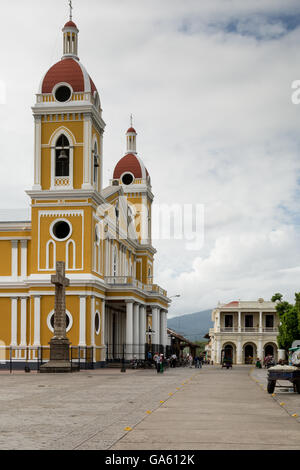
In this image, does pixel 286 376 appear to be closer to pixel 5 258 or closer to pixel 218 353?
pixel 5 258

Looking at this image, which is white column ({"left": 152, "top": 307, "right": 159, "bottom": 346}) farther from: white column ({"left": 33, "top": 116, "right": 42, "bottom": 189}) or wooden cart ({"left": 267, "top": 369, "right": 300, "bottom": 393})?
wooden cart ({"left": 267, "top": 369, "right": 300, "bottom": 393})

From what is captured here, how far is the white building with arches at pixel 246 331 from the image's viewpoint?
113 metres

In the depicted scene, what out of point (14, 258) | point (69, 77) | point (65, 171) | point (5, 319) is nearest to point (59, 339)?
point (5, 319)

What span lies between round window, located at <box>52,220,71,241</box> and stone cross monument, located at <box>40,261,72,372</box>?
1000cm

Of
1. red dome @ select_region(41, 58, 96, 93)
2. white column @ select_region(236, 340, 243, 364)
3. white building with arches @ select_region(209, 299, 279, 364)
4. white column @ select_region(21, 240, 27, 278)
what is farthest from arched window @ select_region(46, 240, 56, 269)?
white column @ select_region(236, 340, 243, 364)

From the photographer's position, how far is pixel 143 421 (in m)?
15.9

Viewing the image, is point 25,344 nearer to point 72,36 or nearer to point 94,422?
point 72,36

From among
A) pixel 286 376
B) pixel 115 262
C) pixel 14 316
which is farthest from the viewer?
pixel 115 262

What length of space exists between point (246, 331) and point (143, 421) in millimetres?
100675

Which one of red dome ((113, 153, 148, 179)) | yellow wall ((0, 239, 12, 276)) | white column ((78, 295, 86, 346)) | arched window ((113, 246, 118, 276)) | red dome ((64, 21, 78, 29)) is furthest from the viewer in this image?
red dome ((113, 153, 148, 179))

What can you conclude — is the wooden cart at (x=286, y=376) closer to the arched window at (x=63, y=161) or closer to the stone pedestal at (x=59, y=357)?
the stone pedestal at (x=59, y=357)

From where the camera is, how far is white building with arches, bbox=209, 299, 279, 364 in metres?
113

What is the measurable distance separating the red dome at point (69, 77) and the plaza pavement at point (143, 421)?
3336cm

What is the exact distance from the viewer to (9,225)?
56.5 m
